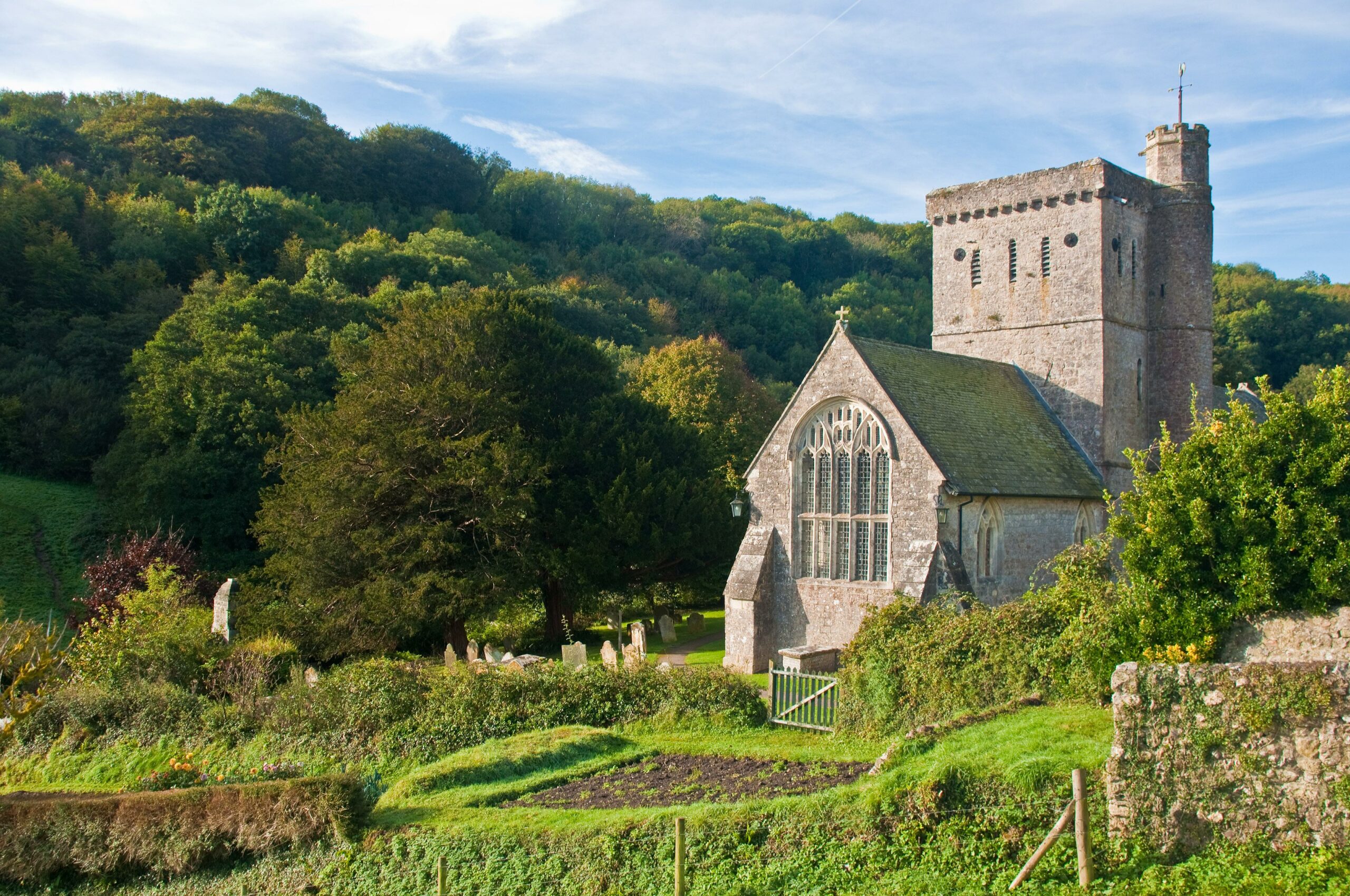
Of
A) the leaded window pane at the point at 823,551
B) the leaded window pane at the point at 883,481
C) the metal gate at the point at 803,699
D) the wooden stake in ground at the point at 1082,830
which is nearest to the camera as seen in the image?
the wooden stake in ground at the point at 1082,830

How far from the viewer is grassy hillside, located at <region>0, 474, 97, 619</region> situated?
32969 millimetres

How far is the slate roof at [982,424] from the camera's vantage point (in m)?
21.4

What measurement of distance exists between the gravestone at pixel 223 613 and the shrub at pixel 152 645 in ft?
6.43

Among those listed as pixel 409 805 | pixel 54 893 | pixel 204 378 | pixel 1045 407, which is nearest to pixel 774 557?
pixel 1045 407

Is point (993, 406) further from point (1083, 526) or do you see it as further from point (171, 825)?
point (171, 825)

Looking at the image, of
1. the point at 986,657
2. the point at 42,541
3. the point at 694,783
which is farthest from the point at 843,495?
the point at 42,541

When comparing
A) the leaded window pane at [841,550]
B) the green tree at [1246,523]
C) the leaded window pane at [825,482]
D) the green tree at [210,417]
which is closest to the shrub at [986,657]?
the green tree at [1246,523]

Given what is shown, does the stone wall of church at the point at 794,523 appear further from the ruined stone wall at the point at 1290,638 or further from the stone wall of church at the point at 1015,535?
the ruined stone wall at the point at 1290,638

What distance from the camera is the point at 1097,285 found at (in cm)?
2619

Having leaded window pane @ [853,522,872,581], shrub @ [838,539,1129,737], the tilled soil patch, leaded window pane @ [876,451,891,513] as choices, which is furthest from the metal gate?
leaded window pane @ [876,451,891,513]

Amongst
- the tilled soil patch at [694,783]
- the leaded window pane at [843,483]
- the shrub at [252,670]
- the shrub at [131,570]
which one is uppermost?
the leaded window pane at [843,483]

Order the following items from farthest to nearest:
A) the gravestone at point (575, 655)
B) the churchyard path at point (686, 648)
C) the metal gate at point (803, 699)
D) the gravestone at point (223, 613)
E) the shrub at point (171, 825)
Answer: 1. the churchyard path at point (686, 648)
2. the gravestone at point (223, 613)
3. the gravestone at point (575, 655)
4. the metal gate at point (803, 699)
5. the shrub at point (171, 825)

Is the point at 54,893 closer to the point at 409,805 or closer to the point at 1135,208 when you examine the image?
the point at 409,805

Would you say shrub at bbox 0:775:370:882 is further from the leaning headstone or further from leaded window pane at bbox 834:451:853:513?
leaded window pane at bbox 834:451:853:513
